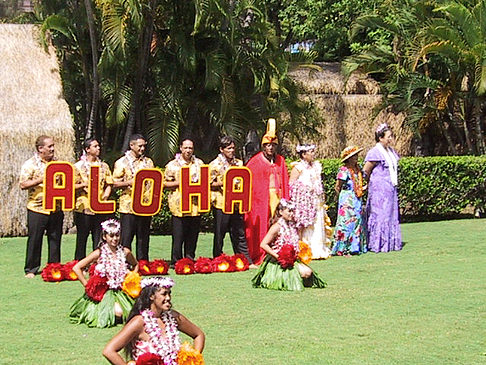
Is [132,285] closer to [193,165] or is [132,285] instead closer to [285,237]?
[285,237]

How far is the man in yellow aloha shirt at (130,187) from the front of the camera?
10.8m

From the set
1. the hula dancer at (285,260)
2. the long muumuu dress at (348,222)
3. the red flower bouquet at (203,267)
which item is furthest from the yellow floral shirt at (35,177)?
the long muumuu dress at (348,222)

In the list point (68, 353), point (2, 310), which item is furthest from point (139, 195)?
point (68, 353)

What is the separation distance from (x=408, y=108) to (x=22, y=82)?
7.65 m

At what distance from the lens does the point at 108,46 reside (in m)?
14.3

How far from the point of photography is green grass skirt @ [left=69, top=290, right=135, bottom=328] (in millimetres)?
7871

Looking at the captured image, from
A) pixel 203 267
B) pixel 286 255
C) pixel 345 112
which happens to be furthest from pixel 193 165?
pixel 345 112

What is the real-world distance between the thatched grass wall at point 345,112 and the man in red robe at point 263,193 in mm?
7350

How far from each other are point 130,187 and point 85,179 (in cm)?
53

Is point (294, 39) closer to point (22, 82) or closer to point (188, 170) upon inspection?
point (22, 82)

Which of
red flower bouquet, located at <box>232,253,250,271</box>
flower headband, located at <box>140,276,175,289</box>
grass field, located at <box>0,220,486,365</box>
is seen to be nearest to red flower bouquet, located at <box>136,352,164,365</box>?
flower headband, located at <box>140,276,175,289</box>

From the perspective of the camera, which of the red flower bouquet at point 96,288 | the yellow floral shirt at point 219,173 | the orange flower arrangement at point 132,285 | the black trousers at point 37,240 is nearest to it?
the orange flower arrangement at point 132,285

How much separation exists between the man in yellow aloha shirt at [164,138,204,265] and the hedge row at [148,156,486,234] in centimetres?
555

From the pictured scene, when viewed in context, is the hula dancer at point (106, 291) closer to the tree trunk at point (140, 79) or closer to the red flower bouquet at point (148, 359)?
the red flower bouquet at point (148, 359)
